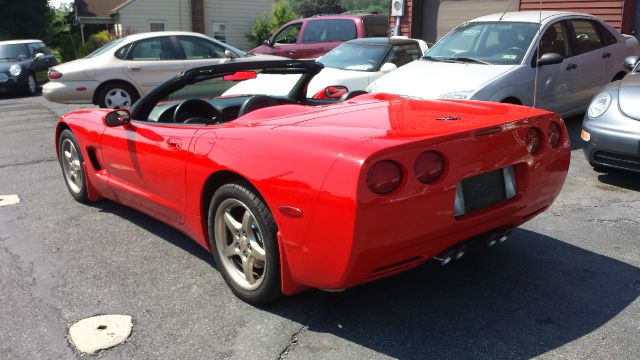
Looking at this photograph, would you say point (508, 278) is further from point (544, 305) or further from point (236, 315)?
point (236, 315)

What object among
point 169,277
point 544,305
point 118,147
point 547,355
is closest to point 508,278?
point 544,305

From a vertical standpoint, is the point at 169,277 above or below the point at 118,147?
below

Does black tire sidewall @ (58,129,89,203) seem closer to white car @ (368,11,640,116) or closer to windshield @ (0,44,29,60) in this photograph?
white car @ (368,11,640,116)

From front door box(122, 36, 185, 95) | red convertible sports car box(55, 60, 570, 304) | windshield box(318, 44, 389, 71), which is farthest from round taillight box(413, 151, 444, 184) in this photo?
front door box(122, 36, 185, 95)

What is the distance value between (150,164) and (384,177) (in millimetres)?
1840

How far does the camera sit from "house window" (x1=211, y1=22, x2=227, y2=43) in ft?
104

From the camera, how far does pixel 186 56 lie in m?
11.1

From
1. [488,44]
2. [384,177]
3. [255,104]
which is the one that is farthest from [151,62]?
[384,177]

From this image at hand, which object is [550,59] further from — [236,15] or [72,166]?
[236,15]

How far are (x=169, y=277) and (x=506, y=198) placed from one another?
203 centimetres

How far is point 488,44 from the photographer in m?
7.20

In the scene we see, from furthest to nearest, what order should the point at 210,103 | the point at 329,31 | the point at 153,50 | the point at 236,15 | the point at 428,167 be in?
the point at 236,15 < the point at 329,31 < the point at 153,50 < the point at 210,103 < the point at 428,167

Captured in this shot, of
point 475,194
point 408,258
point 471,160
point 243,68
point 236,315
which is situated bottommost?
point 236,315

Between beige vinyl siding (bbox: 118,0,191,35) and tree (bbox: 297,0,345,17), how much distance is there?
46.6 meters
